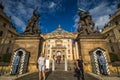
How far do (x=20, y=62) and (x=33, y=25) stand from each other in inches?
193

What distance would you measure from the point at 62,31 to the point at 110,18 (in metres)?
28.0

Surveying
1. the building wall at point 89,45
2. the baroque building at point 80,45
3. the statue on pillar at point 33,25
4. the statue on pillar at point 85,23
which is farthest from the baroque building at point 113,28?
the statue on pillar at point 33,25

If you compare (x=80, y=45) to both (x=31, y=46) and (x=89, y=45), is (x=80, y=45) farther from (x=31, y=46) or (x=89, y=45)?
(x=31, y=46)

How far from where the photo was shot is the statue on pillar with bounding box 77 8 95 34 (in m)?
11.3

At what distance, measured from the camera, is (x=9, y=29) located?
3325 cm

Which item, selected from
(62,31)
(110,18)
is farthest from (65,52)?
(110,18)

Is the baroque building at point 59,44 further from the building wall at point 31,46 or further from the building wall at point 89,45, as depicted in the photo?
the building wall at point 89,45

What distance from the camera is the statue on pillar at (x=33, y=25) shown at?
11312 millimetres

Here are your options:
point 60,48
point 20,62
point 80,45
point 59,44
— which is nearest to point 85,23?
Answer: point 80,45

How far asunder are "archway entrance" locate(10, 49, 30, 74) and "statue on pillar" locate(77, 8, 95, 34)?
676 centimetres

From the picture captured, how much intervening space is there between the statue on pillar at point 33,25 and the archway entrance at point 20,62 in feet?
9.27

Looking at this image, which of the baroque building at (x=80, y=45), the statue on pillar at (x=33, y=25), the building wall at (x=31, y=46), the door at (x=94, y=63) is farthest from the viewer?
the statue on pillar at (x=33, y=25)

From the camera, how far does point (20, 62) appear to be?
913cm

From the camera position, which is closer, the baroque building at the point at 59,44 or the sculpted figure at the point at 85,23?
the sculpted figure at the point at 85,23
